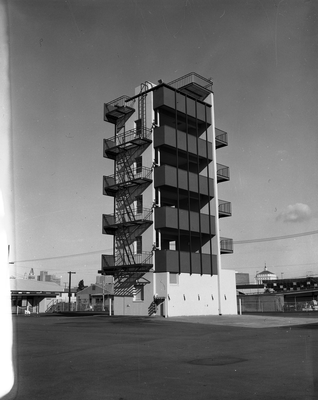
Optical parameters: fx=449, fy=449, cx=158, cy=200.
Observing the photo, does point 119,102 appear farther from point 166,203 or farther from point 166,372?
point 166,372

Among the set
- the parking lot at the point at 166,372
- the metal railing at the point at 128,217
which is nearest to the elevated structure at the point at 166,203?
the metal railing at the point at 128,217

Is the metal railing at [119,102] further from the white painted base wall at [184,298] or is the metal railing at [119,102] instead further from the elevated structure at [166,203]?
the white painted base wall at [184,298]

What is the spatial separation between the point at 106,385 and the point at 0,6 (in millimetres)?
4598

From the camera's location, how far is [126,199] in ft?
120

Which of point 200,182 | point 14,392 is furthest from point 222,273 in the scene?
point 14,392

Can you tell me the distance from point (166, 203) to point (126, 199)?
349cm

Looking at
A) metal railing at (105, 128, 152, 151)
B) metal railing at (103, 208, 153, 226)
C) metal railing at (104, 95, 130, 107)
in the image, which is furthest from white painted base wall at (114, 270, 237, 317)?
metal railing at (104, 95, 130, 107)

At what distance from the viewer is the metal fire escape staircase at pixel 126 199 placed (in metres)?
34.2

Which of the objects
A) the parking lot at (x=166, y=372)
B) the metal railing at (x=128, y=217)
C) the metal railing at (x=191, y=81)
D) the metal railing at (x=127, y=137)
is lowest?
the parking lot at (x=166, y=372)

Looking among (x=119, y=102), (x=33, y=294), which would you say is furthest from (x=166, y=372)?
(x=33, y=294)

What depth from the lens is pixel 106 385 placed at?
5.70 metres

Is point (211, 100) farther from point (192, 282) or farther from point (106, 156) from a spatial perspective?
point (192, 282)

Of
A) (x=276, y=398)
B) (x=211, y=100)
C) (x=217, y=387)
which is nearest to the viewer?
(x=276, y=398)

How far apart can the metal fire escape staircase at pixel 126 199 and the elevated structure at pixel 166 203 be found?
8cm
